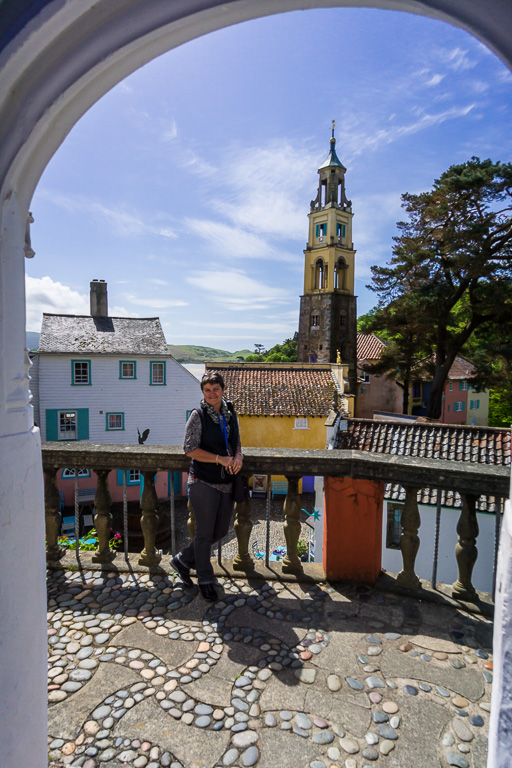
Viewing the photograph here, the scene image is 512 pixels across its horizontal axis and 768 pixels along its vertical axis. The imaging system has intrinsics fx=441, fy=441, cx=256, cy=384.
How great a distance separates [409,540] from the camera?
10.5ft

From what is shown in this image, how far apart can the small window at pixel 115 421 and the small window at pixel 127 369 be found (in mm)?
1978

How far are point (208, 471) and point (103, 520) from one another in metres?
1.16

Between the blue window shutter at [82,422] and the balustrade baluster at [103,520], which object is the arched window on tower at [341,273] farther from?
the balustrade baluster at [103,520]

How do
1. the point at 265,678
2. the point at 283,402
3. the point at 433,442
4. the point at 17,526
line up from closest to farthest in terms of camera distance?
the point at 17,526 → the point at 265,678 → the point at 433,442 → the point at 283,402

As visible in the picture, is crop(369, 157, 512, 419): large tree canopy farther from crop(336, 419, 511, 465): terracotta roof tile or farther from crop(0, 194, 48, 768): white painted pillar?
crop(0, 194, 48, 768): white painted pillar

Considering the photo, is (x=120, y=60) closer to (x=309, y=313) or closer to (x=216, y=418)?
(x=216, y=418)

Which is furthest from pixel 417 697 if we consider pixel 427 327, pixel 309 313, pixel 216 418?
pixel 309 313

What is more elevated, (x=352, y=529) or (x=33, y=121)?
(x=33, y=121)

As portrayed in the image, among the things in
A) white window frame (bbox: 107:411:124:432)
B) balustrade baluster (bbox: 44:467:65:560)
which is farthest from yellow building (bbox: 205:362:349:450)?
balustrade baluster (bbox: 44:467:65:560)

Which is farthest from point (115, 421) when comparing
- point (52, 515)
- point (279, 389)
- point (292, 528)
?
point (292, 528)

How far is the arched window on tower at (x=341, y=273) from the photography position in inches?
1812

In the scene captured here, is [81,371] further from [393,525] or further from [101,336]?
[393,525]

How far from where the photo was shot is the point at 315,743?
76.8 inches

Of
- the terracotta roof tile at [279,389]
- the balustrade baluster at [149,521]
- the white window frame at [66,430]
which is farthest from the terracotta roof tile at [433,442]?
the white window frame at [66,430]
